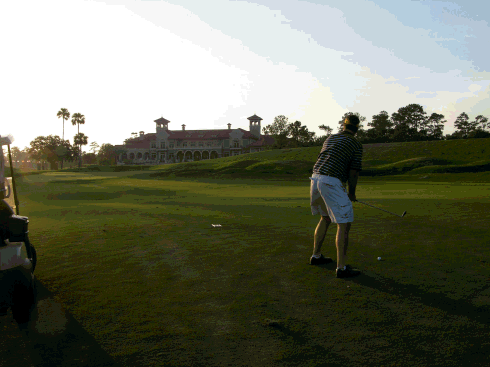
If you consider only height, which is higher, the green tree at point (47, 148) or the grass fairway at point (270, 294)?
the green tree at point (47, 148)

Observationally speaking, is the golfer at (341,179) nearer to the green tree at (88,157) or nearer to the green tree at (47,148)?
the green tree at (47,148)

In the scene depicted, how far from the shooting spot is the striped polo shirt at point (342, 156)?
5.57 m

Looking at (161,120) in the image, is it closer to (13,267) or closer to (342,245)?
(342,245)

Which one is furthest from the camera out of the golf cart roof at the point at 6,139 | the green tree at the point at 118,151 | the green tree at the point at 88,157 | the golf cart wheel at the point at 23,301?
the green tree at the point at 88,157

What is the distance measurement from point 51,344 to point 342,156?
4.32m

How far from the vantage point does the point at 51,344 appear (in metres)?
3.45

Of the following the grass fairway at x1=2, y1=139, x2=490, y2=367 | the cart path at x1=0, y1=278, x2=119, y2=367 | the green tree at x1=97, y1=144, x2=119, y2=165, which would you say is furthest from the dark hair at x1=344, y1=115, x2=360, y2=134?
the green tree at x1=97, y1=144, x2=119, y2=165

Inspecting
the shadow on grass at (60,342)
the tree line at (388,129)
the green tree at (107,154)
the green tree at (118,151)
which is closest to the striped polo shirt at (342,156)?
the shadow on grass at (60,342)

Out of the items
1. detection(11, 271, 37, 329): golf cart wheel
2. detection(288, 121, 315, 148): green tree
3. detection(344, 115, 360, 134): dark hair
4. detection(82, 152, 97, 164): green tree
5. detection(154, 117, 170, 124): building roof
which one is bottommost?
→ detection(11, 271, 37, 329): golf cart wheel

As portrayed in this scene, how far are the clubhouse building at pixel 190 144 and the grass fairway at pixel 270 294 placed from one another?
310 feet

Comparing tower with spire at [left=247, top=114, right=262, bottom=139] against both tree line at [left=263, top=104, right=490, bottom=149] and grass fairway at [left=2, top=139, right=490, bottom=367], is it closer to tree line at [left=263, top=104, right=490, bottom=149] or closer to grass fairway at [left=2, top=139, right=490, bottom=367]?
tree line at [left=263, top=104, right=490, bottom=149]

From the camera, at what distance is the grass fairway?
3324 millimetres

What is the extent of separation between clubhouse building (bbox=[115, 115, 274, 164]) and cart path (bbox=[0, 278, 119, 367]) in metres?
98.3

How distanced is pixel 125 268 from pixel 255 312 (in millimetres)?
2645
